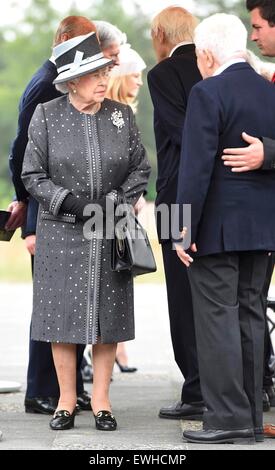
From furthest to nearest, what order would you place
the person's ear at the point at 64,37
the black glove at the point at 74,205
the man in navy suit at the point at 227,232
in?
1. the person's ear at the point at 64,37
2. the black glove at the point at 74,205
3. the man in navy suit at the point at 227,232

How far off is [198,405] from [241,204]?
1.41 metres

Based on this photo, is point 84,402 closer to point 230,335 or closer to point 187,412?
point 187,412

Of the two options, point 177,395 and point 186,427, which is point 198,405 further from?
point 177,395

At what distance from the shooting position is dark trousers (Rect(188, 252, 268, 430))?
5.77 metres

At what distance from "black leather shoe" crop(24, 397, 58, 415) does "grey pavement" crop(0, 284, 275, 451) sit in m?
0.06

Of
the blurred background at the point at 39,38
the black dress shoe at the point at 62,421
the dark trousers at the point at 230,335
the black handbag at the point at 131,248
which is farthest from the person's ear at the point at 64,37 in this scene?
the blurred background at the point at 39,38

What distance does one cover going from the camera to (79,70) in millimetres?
6215

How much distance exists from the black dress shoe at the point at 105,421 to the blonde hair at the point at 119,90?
7.03 feet

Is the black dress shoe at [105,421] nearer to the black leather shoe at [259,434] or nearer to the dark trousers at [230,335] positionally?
the dark trousers at [230,335]

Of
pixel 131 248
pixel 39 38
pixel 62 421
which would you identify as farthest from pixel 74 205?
pixel 39 38

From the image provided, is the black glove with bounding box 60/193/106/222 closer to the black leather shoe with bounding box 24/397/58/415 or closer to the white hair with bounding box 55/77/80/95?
the white hair with bounding box 55/77/80/95

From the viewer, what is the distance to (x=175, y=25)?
262 inches

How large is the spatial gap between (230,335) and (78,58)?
156 cm

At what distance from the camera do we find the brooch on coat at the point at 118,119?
6.41 m
